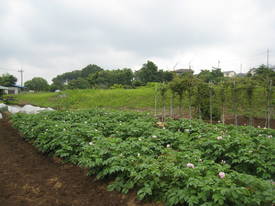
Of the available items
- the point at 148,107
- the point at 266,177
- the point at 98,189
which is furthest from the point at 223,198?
the point at 148,107

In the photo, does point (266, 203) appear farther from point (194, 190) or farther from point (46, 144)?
point (46, 144)

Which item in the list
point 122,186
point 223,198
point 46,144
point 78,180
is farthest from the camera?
point 46,144

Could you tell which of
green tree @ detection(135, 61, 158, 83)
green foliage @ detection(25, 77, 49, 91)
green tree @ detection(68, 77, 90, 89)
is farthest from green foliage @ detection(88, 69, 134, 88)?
green foliage @ detection(25, 77, 49, 91)

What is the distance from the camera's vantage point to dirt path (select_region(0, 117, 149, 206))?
8.61 ft

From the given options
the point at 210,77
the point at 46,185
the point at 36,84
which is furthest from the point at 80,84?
the point at 46,185

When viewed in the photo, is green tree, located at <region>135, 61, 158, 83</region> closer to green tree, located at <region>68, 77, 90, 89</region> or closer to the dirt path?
green tree, located at <region>68, 77, 90, 89</region>

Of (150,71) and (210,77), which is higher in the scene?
(150,71)

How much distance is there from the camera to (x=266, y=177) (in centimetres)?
251

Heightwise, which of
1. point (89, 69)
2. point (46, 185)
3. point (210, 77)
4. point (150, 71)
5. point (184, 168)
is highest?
point (89, 69)

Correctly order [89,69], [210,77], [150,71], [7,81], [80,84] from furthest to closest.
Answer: [89,69] < [7,81] < [80,84] < [150,71] < [210,77]

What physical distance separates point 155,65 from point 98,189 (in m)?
35.3

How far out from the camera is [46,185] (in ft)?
10.4

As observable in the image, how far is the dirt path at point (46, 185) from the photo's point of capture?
2624 millimetres

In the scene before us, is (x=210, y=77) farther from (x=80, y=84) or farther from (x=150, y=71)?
(x=80, y=84)
